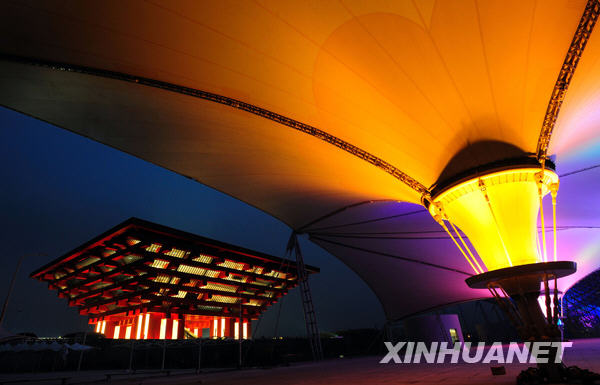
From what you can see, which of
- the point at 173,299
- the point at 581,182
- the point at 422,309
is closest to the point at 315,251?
the point at 173,299

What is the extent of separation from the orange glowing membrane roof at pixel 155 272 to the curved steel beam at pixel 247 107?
2751 cm

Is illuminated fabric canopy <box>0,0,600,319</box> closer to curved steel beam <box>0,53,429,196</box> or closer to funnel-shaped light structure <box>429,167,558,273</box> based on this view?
curved steel beam <box>0,53,429,196</box>

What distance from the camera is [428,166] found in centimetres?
902

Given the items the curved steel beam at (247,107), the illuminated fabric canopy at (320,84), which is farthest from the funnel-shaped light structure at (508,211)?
the curved steel beam at (247,107)

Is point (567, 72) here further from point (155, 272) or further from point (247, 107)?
point (155, 272)

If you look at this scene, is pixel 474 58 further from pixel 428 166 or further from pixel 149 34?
pixel 149 34

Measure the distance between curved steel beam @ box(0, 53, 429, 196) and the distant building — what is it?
83.4 feet

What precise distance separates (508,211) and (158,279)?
137ft

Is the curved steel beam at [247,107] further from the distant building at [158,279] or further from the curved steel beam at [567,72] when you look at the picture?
the distant building at [158,279]

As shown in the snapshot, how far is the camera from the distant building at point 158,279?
117 ft

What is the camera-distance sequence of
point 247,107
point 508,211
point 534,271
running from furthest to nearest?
point 247,107, point 508,211, point 534,271

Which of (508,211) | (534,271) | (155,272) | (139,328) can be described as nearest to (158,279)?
(155,272)

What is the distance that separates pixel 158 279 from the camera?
4031cm

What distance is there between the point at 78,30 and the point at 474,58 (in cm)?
895
